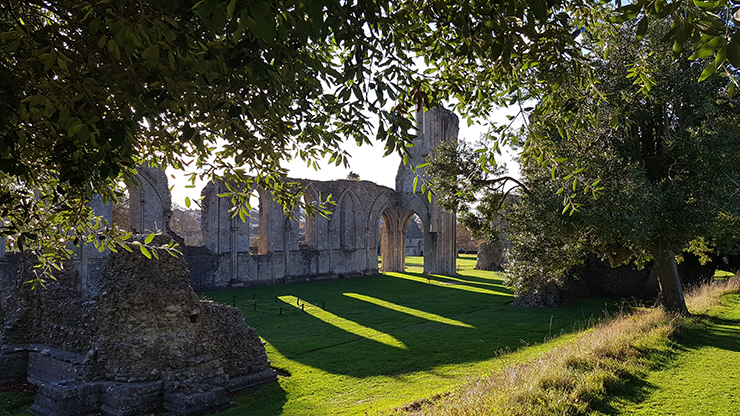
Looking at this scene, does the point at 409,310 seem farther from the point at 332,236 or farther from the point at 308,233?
the point at 308,233

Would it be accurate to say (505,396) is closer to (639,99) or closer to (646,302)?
(639,99)

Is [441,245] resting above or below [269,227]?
below

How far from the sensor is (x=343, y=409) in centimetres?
800

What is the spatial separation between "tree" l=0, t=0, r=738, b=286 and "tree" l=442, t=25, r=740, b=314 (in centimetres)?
557

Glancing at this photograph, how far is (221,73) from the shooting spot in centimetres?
342

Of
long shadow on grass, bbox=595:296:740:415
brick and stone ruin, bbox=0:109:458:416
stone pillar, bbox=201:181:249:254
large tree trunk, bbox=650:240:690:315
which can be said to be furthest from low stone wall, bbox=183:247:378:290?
long shadow on grass, bbox=595:296:740:415

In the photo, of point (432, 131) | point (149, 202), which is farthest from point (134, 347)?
point (432, 131)

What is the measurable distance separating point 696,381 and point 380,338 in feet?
25.0

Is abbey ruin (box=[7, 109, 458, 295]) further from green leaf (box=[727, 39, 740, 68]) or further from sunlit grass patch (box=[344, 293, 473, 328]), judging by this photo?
green leaf (box=[727, 39, 740, 68])

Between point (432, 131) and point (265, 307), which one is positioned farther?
point (432, 131)

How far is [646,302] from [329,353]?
41.5ft

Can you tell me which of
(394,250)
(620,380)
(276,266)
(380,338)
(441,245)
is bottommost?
(380,338)

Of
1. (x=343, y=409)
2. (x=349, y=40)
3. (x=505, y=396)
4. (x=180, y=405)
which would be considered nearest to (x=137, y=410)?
(x=180, y=405)

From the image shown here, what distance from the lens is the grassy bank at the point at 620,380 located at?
21.2 feet
